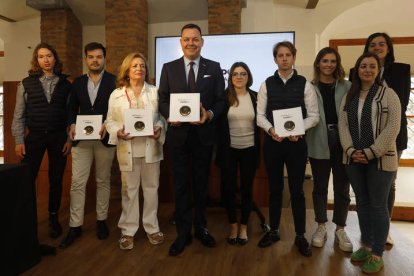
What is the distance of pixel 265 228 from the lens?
9.18 ft

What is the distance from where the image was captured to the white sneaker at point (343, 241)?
238 centimetres

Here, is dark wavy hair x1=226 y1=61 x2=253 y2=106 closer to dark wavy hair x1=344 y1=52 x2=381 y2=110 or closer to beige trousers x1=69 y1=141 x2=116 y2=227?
dark wavy hair x1=344 y1=52 x2=381 y2=110

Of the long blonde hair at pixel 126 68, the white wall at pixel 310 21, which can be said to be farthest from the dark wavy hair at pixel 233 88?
the white wall at pixel 310 21

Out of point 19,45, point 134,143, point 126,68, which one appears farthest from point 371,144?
point 19,45

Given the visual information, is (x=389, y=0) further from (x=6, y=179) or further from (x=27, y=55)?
(x=27, y=55)

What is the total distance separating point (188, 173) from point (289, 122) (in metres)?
0.80

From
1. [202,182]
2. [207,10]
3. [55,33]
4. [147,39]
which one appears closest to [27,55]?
[55,33]

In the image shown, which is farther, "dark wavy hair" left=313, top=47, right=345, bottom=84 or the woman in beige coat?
"dark wavy hair" left=313, top=47, right=345, bottom=84

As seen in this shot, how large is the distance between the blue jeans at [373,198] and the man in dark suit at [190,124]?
96cm

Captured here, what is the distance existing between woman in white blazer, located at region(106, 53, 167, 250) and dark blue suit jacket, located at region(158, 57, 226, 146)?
0.40ft

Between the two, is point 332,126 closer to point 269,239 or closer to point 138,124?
point 269,239

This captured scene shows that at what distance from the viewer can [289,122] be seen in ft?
7.09

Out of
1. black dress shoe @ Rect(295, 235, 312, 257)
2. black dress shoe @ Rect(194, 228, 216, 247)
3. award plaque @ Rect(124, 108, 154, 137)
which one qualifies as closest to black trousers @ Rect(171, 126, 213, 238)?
black dress shoe @ Rect(194, 228, 216, 247)

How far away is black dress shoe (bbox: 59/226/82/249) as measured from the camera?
249 cm
